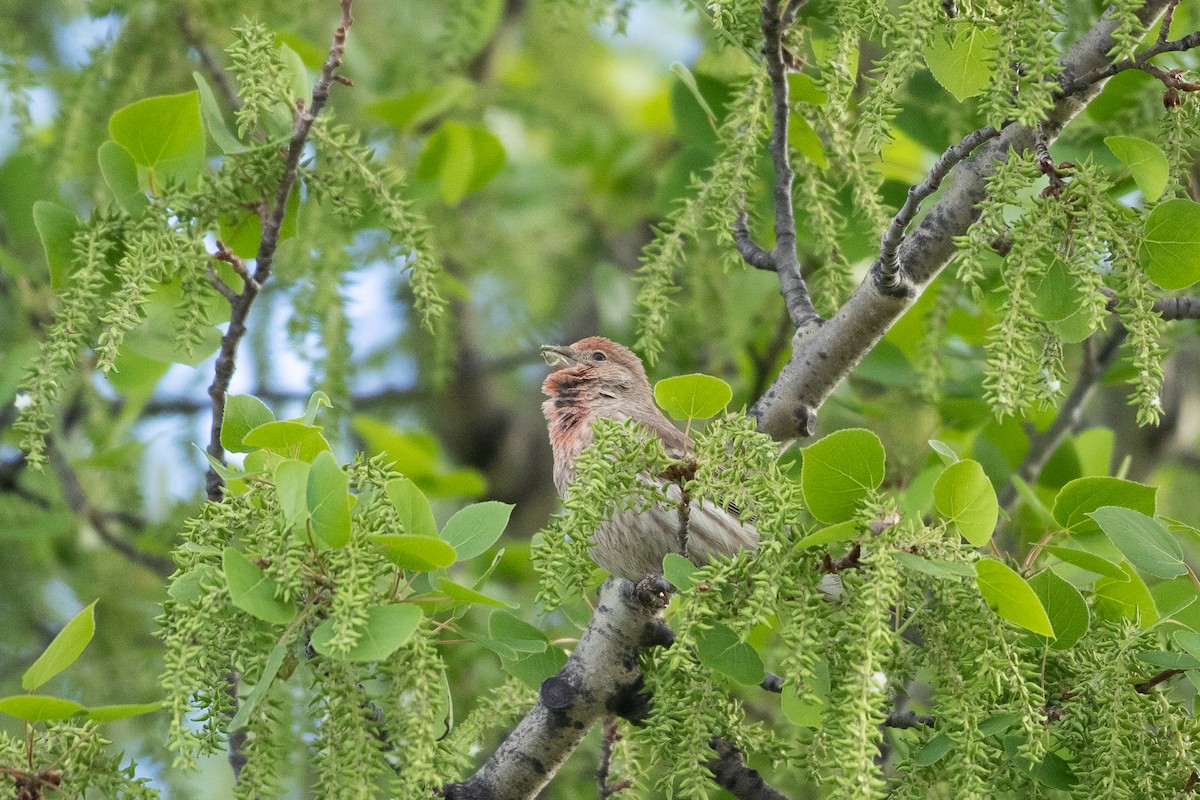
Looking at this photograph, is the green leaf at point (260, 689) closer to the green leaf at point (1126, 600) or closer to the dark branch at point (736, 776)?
the dark branch at point (736, 776)

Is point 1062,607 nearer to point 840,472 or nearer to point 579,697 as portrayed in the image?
point 840,472

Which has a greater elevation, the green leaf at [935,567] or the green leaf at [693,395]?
the green leaf at [693,395]

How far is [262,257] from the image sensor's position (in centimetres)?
360

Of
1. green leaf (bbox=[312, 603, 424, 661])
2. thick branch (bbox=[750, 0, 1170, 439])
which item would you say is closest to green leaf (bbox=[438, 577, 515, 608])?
green leaf (bbox=[312, 603, 424, 661])

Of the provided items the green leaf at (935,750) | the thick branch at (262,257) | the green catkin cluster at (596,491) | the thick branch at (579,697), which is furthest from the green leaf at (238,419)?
the green leaf at (935,750)

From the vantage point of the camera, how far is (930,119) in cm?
532

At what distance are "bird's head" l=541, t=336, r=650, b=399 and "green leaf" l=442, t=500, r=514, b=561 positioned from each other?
8.65ft

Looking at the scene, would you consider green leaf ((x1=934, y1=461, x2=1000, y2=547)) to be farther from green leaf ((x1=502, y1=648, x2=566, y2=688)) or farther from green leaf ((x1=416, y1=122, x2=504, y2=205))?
green leaf ((x1=416, y1=122, x2=504, y2=205))

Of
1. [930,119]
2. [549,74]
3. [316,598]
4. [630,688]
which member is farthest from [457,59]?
[549,74]

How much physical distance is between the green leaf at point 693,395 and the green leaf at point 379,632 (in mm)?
813

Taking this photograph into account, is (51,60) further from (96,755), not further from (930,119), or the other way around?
(96,755)

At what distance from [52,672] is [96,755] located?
0.24m

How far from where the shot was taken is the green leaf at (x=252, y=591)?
270 cm

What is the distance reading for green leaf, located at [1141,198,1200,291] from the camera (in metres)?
2.97
